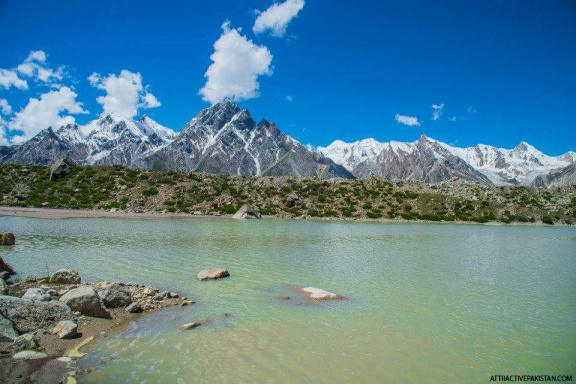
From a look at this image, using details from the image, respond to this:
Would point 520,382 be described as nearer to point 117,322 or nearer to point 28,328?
point 117,322

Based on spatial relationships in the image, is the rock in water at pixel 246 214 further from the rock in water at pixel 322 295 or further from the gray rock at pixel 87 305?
the gray rock at pixel 87 305

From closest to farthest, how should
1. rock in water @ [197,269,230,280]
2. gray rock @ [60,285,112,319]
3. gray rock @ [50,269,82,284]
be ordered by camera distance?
gray rock @ [60,285,112,319] < gray rock @ [50,269,82,284] < rock in water @ [197,269,230,280]

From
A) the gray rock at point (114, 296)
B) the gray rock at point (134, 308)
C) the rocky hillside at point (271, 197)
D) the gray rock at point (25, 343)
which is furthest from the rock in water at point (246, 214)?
the gray rock at point (25, 343)

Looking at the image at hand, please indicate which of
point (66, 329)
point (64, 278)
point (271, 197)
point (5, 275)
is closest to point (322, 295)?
point (66, 329)

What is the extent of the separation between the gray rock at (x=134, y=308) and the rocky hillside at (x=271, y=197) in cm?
5460

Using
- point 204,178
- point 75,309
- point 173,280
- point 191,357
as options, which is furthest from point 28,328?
point 204,178

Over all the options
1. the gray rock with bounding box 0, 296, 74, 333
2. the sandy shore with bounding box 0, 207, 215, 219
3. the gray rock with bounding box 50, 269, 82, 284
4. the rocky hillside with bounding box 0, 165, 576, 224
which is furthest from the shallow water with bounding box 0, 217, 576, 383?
the rocky hillside with bounding box 0, 165, 576, 224

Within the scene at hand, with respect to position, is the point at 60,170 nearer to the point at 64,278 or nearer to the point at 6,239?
the point at 6,239

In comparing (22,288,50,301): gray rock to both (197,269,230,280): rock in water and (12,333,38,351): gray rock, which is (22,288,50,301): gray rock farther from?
(197,269,230,280): rock in water

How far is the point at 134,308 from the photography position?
12.7 meters

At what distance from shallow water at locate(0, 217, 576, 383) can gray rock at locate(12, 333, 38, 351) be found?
1.44 m

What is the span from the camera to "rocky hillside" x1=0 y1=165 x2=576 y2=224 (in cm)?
6906

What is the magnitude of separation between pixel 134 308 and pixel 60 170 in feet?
260

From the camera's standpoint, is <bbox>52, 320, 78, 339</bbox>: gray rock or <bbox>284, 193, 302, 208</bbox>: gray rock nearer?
<bbox>52, 320, 78, 339</bbox>: gray rock
